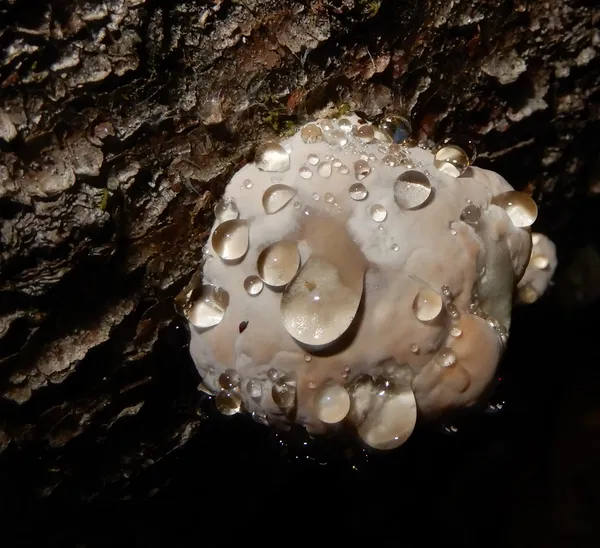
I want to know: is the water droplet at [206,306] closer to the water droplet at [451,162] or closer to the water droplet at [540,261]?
the water droplet at [451,162]

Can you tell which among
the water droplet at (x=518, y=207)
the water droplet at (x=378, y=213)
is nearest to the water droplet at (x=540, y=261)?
the water droplet at (x=518, y=207)

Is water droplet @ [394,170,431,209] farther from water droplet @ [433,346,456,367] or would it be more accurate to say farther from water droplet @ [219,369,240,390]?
water droplet @ [219,369,240,390]

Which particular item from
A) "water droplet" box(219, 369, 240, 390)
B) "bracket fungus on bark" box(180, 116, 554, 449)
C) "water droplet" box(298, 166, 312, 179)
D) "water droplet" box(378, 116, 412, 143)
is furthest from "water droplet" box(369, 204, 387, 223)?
"water droplet" box(219, 369, 240, 390)

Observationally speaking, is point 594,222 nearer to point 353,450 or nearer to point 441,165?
point 441,165

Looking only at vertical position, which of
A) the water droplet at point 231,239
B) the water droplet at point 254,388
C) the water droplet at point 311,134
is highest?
the water droplet at point 311,134

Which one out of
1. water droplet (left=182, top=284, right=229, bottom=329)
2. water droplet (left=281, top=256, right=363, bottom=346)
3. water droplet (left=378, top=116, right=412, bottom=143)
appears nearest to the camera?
water droplet (left=281, top=256, right=363, bottom=346)

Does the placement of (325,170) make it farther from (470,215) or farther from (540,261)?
(540,261)

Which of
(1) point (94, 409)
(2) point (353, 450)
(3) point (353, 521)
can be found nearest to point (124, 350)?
(1) point (94, 409)

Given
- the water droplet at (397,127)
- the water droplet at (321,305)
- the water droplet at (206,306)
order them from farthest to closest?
the water droplet at (397,127) → the water droplet at (206,306) → the water droplet at (321,305)
